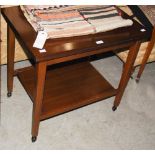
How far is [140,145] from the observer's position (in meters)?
1.54

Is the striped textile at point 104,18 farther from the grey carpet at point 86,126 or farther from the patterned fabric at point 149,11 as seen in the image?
the grey carpet at point 86,126

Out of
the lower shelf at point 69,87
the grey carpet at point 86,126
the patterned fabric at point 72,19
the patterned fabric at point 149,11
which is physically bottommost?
the grey carpet at point 86,126

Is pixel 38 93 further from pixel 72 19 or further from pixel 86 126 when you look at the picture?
pixel 86 126

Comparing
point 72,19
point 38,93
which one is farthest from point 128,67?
point 38,93

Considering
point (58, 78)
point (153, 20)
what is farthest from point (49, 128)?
point (153, 20)

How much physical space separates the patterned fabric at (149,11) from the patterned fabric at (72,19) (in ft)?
1.45

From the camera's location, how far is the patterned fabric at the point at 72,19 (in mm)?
1214

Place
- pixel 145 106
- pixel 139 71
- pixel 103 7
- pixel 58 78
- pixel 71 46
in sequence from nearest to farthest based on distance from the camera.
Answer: pixel 71 46 → pixel 103 7 → pixel 58 78 → pixel 145 106 → pixel 139 71

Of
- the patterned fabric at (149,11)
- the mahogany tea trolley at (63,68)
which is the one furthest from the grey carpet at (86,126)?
the patterned fabric at (149,11)

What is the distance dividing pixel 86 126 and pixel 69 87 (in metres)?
0.26

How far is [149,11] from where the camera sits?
1.79 metres

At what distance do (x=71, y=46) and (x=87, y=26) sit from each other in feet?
0.50

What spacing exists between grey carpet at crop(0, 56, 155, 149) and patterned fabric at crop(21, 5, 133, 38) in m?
0.60

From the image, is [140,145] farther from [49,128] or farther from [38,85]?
[38,85]
